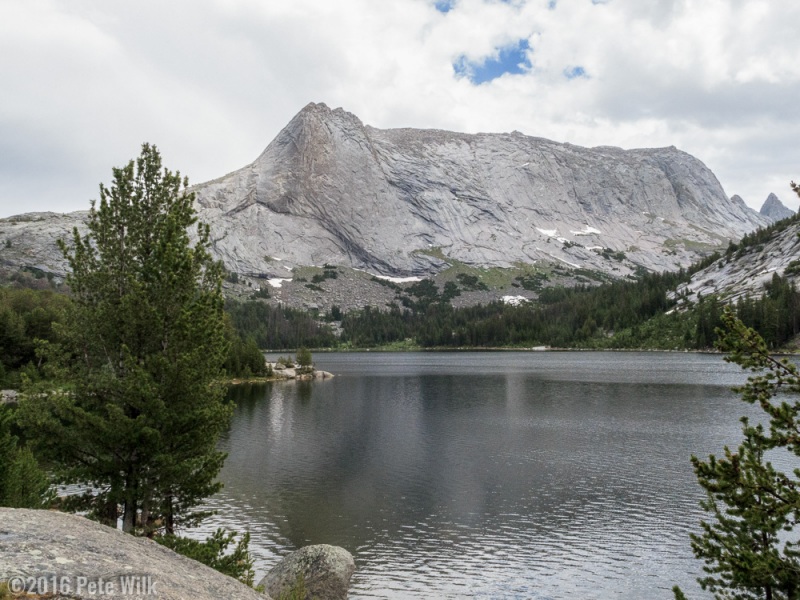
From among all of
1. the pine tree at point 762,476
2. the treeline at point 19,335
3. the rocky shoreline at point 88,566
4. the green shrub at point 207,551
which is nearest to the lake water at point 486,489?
A: the green shrub at point 207,551

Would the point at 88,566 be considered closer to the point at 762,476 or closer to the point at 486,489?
the point at 762,476

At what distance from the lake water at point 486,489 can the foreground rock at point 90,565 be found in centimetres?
1555

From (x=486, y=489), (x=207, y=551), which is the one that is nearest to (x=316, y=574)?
(x=207, y=551)

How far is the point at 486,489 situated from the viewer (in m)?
41.8

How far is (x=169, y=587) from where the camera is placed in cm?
998

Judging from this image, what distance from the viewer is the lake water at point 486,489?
92.0ft

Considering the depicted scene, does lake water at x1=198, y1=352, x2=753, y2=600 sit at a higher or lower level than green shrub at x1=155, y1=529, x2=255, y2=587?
lower

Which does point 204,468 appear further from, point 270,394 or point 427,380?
point 427,380

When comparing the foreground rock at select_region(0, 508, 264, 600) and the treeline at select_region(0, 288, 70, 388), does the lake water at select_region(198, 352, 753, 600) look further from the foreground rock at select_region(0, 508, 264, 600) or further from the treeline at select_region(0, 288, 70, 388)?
the treeline at select_region(0, 288, 70, 388)

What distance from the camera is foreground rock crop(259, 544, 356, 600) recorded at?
22906mm

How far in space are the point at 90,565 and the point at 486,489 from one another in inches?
1398

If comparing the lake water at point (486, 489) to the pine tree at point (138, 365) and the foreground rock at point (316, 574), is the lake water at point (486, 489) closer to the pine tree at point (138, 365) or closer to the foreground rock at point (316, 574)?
the foreground rock at point (316, 574)

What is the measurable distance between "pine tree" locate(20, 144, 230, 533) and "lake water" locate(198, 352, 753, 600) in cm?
962

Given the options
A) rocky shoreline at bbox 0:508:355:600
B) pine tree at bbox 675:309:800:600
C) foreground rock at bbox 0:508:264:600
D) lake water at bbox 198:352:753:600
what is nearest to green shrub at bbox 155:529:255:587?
rocky shoreline at bbox 0:508:355:600
